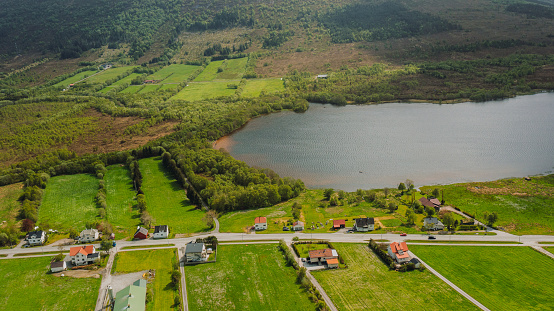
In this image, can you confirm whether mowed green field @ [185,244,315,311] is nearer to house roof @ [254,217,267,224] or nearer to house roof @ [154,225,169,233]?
house roof @ [254,217,267,224]

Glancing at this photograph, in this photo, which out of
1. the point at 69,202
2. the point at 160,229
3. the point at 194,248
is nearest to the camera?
the point at 194,248

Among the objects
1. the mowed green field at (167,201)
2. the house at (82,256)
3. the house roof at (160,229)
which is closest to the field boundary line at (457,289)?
the mowed green field at (167,201)

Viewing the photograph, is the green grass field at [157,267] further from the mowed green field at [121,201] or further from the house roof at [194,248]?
the mowed green field at [121,201]

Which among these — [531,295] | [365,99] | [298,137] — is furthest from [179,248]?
[365,99]

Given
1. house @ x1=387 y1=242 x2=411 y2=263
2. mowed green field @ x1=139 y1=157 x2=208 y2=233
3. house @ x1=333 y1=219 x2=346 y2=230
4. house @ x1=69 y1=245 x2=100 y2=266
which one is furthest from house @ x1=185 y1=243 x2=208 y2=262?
house @ x1=387 y1=242 x2=411 y2=263

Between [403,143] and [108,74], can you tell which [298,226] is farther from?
[108,74]

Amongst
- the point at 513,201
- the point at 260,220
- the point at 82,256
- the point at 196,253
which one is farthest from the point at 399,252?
the point at 82,256
